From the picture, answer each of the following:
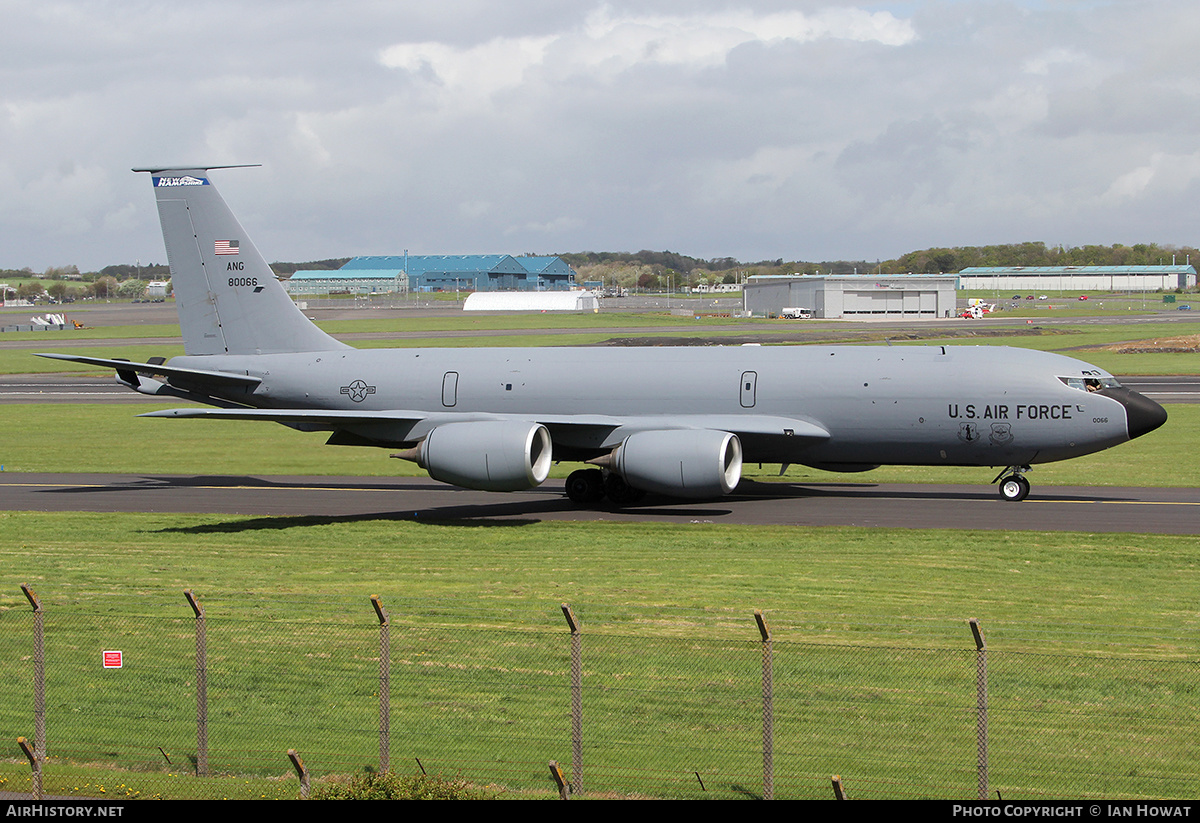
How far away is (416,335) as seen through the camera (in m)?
117

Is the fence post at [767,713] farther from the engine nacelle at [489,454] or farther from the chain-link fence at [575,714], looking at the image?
the engine nacelle at [489,454]

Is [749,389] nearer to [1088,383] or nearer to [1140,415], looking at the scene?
[1088,383]

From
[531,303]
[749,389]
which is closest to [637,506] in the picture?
[749,389]

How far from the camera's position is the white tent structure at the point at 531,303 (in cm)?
18075

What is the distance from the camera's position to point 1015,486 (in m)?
31.8

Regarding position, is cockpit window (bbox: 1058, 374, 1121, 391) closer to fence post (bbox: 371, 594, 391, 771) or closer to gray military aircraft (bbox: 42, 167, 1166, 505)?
gray military aircraft (bbox: 42, 167, 1166, 505)

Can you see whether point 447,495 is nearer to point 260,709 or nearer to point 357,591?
point 357,591

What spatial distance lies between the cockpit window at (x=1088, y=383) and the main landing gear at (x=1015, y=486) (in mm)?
2558

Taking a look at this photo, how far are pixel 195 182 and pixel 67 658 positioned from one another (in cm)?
2387

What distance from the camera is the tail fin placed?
36.8 meters

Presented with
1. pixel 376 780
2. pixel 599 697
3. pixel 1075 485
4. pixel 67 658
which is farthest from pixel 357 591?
pixel 1075 485

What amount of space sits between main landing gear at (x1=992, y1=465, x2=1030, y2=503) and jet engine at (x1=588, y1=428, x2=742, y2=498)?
7.35 meters

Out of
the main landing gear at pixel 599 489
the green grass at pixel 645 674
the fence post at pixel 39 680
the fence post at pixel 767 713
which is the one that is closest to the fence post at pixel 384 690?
the green grass at pixel 645 674

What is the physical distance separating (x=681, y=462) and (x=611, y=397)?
14.5 ft
